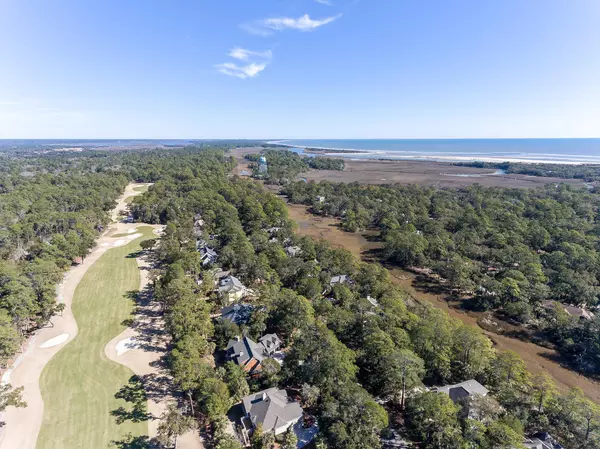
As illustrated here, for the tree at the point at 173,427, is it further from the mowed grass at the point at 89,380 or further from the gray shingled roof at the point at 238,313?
the gray shingled roof at the point at 238,313

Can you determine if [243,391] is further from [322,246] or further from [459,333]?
[322,246]

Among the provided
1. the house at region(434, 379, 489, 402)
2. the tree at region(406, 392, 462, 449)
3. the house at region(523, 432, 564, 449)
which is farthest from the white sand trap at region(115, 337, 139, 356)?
the house at region(523, 432, 564, 449)

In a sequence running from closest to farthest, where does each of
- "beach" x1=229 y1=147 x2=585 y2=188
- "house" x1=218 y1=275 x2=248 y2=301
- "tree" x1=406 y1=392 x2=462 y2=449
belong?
"tree" x1=406 y1=392 x2=462 y2=449
"house" x1=218 y1=275 x2=248 y2=301
"beach" x1=229 y1=147 x2=585 y2=188

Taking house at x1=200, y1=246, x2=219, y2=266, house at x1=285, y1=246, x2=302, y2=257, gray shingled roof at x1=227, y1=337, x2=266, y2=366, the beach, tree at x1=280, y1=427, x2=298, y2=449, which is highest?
the beach

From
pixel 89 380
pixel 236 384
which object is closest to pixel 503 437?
pixel 236 384

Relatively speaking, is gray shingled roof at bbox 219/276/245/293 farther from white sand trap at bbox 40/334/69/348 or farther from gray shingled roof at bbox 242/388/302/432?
gray shingled roof at bbox 242/388/302/432

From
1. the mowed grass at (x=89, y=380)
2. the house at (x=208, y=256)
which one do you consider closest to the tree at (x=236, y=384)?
the mowed grass at (x=89, y=380)

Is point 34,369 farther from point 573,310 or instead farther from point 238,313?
point 573,310
